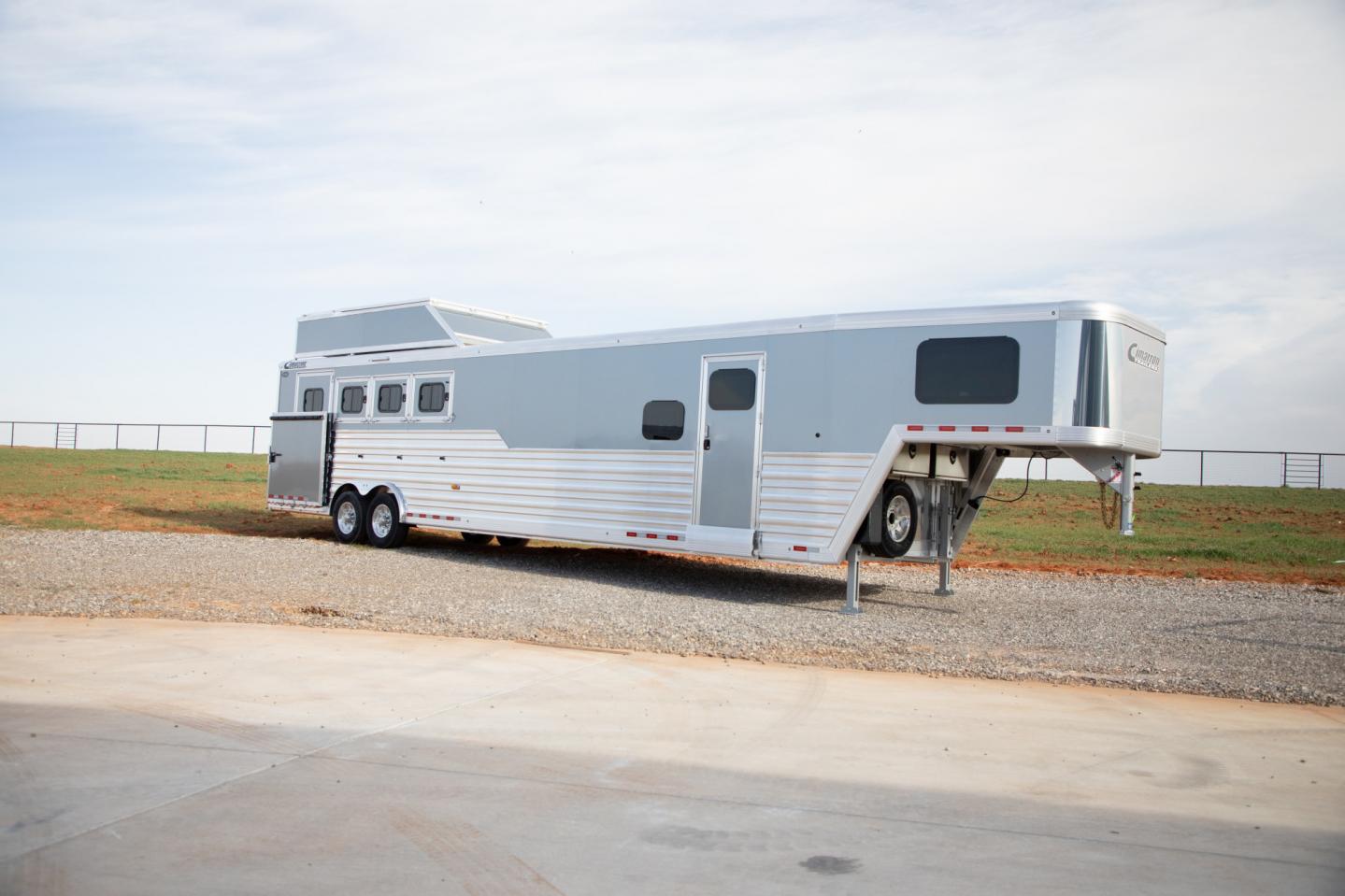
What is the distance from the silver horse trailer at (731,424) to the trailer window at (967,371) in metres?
0.02

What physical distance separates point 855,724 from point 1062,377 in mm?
4849

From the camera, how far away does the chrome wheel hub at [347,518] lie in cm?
1719

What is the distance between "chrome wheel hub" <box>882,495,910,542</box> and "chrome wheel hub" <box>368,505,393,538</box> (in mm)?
8116

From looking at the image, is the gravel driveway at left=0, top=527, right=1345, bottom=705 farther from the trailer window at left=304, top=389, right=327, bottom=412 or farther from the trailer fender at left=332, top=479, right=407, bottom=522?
the trailer window at left=304, top=389, right=327, bottom=412

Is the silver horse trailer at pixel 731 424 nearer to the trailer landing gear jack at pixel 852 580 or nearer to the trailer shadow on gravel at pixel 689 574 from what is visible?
the trailer landing gear jack at pixel 852 580

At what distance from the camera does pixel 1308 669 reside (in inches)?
339

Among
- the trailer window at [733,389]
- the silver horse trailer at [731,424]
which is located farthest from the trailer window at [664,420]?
the trailer window at [733,389]

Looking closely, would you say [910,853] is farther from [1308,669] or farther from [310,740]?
[1308,669]

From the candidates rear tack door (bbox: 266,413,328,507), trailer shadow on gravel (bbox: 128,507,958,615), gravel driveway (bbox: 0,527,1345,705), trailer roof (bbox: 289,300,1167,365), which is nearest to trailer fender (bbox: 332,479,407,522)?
rear tack door (bbox: 266,413,328,507)

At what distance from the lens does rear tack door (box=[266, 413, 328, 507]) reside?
58.2ft

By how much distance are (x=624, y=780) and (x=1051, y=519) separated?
2485cm

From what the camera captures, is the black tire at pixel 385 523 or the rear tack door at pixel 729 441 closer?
the rear tack door at pixel 729 441

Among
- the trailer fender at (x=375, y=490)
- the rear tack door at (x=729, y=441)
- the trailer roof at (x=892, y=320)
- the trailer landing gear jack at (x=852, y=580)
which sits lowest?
the trailer landing gear jack at (x=852, y=580)

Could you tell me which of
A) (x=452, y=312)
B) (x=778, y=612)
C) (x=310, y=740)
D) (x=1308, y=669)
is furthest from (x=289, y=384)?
(x=1308, y=669)
